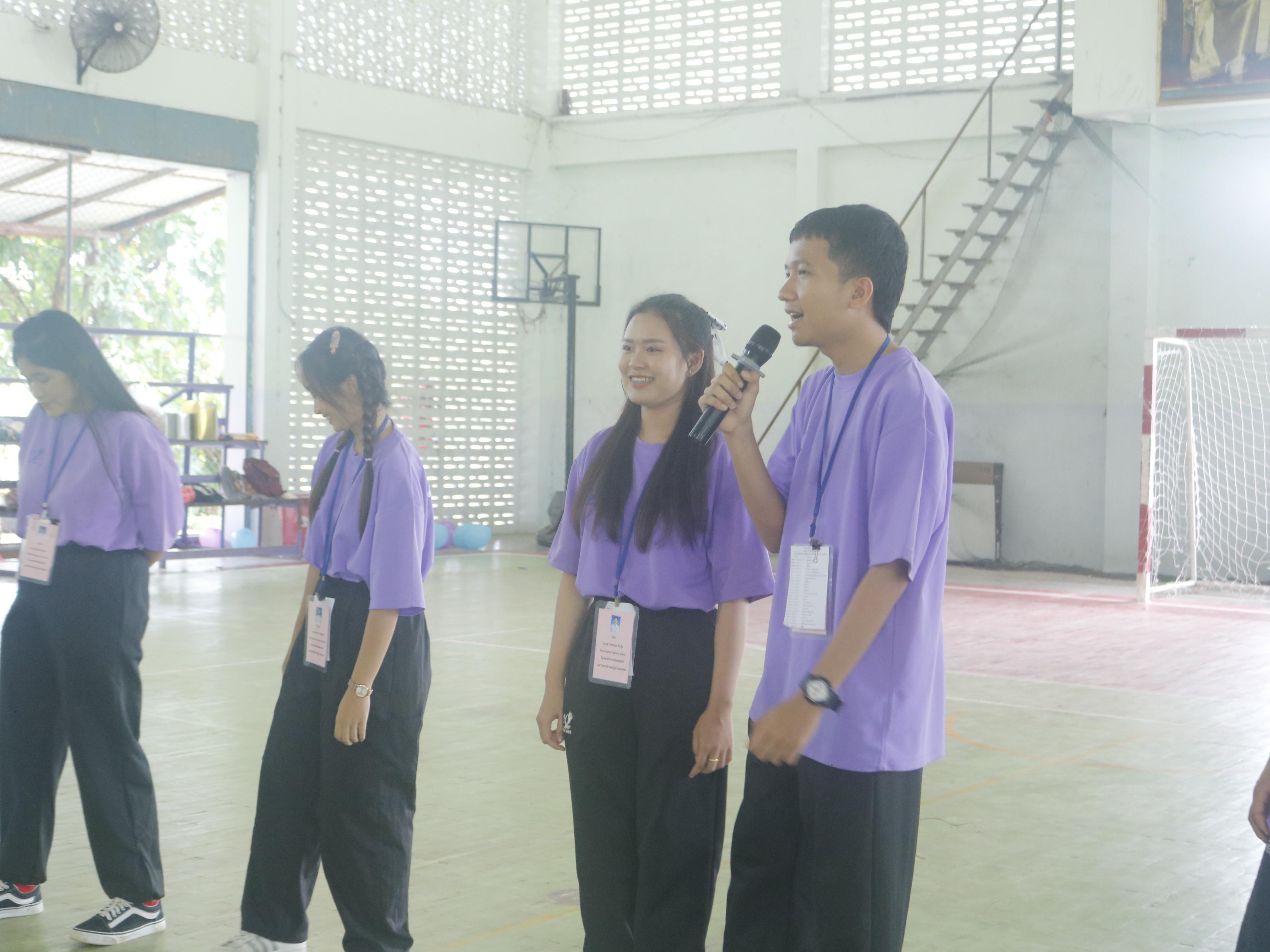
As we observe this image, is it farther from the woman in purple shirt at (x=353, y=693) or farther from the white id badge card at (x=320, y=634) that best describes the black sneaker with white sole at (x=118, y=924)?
the white id badge card at (x=320, y=634)

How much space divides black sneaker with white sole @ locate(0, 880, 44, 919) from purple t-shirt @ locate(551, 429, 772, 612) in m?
1.85

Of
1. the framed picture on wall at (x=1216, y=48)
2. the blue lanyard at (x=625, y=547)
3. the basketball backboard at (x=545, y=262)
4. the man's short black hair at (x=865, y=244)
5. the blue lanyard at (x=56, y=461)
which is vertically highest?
the framed picture on wall at (x=1216, y=48)

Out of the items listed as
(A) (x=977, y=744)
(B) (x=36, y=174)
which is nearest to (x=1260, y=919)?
(A) (x=977, y=744)

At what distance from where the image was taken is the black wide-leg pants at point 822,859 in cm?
210

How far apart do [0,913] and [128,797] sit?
0.51 metres

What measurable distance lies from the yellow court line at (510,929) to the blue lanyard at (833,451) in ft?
5.79

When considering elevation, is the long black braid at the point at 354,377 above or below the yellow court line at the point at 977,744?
above

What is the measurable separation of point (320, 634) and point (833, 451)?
131cm

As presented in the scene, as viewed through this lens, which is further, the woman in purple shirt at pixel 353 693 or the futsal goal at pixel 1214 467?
the futsal goal at pixel 1214 467

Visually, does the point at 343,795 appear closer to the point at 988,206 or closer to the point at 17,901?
the point at 17,901

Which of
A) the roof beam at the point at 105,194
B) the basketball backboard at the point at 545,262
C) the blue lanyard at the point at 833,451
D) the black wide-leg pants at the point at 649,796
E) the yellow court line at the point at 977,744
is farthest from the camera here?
the basketball backboard at the point at 545,262

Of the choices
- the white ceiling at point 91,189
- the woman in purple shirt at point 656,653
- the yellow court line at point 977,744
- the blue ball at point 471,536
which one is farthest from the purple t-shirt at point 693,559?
the blue ball at point 471,536

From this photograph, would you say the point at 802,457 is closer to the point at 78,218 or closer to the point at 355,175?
the point at 355,175

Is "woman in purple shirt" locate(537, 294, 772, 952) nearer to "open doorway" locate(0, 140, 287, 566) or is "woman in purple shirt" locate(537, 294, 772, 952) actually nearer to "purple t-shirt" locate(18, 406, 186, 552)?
"purple t-shirt" locate(18, 406, 186, 552)
